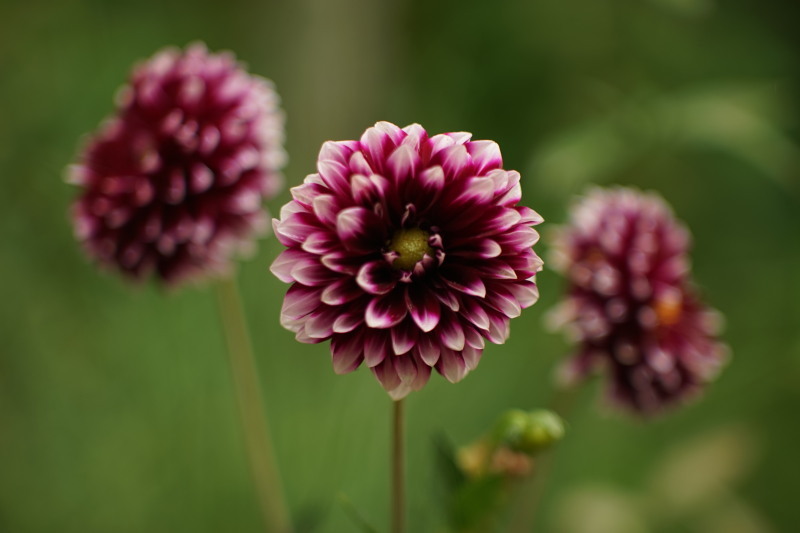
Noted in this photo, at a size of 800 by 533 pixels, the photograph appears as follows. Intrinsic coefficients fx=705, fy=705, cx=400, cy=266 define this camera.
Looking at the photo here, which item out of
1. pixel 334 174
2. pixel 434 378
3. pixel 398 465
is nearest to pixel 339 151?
pixel 334 174

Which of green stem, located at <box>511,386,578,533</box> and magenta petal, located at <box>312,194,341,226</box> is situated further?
green stem, located at <box>511,386,578,533</box>

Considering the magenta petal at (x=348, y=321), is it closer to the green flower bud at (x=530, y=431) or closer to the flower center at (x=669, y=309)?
the green flower bud at (x=530, y=431)

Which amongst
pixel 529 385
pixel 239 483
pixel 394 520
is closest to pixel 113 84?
pixel 239 483

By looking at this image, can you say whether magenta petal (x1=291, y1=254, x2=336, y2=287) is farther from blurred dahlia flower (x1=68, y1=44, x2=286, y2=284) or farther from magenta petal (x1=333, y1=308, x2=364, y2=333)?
blurred dahlia flower (x1=68, y1=44, x2=286, y2=284)

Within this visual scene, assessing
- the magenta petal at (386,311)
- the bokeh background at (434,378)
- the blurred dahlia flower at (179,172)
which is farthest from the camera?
the bokeh background at (434,378)

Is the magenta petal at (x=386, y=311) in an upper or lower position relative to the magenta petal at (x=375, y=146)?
lower

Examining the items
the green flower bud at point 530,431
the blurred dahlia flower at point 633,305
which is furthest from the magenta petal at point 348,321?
the blurred dahlia flower at point 633,305

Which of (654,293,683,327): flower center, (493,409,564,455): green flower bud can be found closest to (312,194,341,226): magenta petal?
(493,409,564,455): green flower bud
